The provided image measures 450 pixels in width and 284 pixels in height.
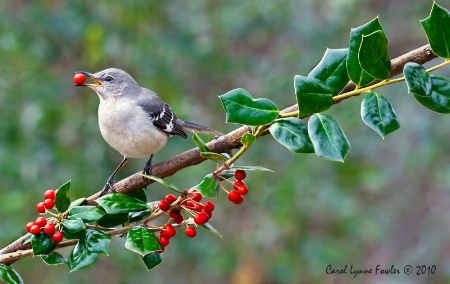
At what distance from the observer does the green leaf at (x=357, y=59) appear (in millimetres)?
1348

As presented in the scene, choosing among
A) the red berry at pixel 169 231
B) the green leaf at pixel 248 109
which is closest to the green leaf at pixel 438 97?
the green leaf at pixel 248 109

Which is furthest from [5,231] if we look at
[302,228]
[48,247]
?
[48,247]

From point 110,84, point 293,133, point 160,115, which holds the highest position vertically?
point 293,133

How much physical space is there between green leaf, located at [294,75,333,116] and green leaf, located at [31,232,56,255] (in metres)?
0.67

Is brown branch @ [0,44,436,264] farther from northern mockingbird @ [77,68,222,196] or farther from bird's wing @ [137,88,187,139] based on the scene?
bird's wing @ [137,88,187,139]

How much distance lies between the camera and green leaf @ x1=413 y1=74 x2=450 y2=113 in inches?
52.1

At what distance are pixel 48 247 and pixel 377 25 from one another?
892 mm

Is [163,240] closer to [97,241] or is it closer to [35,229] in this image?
[97,241]

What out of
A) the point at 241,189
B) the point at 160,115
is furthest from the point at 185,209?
the point at 160,115

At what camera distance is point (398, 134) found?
649cm

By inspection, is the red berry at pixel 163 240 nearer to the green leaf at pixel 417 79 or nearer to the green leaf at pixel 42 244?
the green leaf at pixel 42 244

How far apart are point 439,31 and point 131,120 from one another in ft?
6.20

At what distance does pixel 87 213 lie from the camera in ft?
5.07

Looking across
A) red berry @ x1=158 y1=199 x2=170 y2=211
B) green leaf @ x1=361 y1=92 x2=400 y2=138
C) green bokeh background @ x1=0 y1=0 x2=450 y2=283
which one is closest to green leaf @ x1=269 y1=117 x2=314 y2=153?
green leaf @ x1=361 y1=92 x2=400 y2=138
